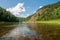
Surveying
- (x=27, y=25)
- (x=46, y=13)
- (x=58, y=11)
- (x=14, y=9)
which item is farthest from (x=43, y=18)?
(x=58, y=11)

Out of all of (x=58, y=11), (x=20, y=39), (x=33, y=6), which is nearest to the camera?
(x=20, y=39)

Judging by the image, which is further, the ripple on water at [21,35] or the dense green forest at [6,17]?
the dense green forest at [6,17]

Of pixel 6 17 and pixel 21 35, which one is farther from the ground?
pixel 6 17

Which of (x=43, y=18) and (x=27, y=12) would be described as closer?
(x=27, y=12)

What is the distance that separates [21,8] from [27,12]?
41 cm

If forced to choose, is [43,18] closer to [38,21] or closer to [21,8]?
[38,21]

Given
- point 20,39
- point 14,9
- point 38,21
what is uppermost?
point 14,9

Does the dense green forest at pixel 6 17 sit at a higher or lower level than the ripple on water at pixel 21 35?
higher

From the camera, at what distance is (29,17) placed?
9.34 metres

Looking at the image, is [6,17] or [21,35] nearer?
[21,35]

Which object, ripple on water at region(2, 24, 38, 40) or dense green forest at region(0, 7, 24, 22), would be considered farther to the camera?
dense green forest at region(0, 7, 24, 22)

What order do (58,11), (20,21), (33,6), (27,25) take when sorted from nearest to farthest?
1. (33,6)
2. (20,21)
3. (27,25)
4. (58,11)

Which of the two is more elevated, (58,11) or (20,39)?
(58,11)

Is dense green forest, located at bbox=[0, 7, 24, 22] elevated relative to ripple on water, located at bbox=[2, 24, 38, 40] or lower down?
elevated
